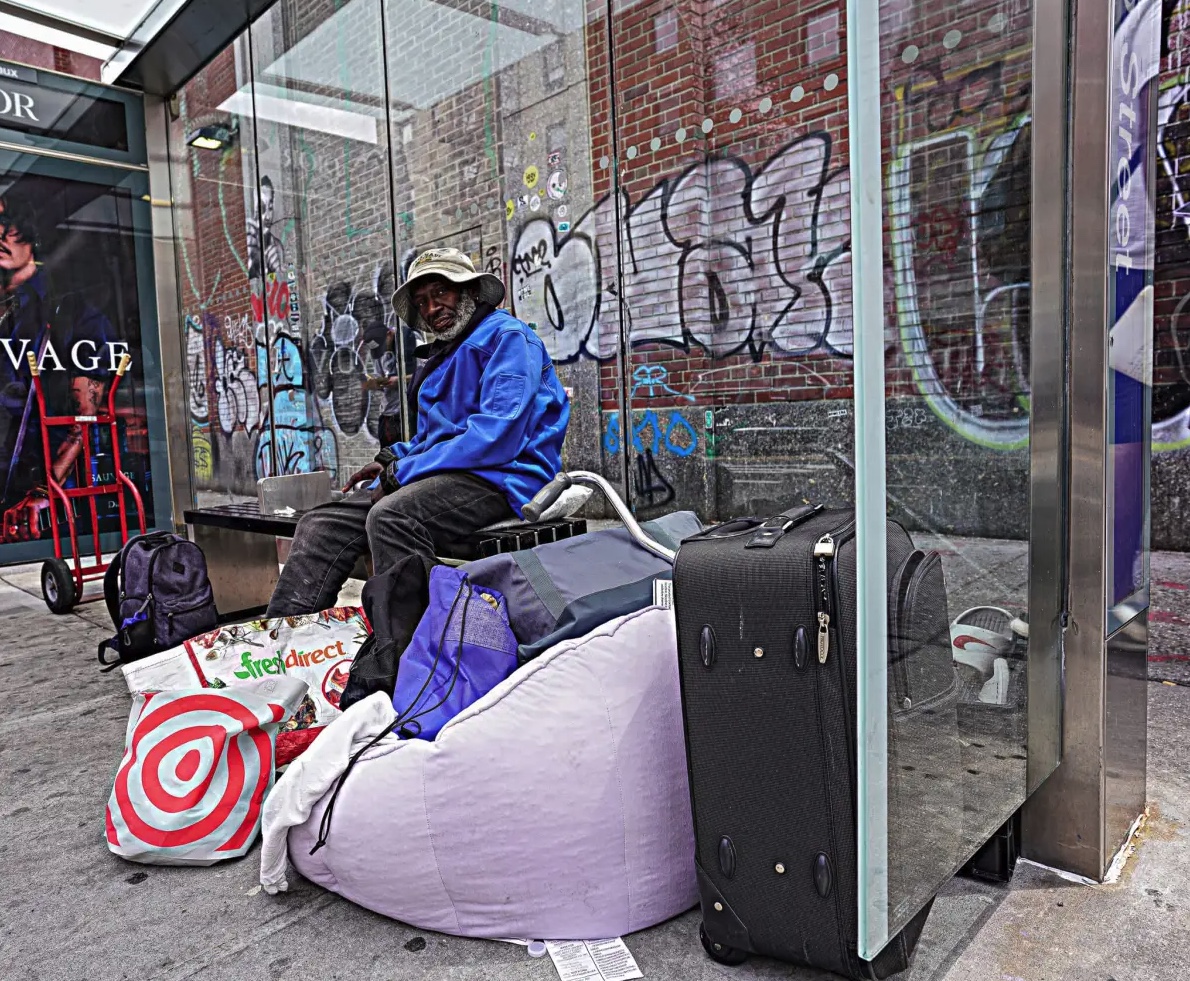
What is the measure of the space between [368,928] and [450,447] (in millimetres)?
1437

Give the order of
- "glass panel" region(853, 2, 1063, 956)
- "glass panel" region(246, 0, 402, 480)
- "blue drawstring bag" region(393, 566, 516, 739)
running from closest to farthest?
"glass panel" region(853, 2, 1063, 956)
"blue drawstring bag" region(393, 566, 516, 739)
"glass panel" region(246, 0, 402, 480)

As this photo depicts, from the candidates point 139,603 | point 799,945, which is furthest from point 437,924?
point 139,603

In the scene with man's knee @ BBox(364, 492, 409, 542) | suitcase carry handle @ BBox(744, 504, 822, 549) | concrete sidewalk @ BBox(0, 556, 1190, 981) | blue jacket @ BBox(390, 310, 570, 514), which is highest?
blue jacket @ BBox(390, 310, 570, 514)

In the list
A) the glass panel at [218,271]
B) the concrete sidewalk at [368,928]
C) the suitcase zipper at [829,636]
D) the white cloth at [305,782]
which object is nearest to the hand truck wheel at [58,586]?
the glass panel at [218,271]

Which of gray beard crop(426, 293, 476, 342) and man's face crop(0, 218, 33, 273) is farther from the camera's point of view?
man's face crop(0, 218, 33, 273)

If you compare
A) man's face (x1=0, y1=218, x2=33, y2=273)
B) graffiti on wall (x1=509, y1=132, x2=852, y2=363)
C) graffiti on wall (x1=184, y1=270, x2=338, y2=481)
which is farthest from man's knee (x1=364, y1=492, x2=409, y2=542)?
man's face (x1=0, y1=218, x2=33, y2=273)

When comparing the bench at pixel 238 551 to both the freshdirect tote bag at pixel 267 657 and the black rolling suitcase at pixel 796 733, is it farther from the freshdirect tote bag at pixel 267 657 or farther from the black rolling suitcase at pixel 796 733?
the black rolling suitcase at pixel 796 733

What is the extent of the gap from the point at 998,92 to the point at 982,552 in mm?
770

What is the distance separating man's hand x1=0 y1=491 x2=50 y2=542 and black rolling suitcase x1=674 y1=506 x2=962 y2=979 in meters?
5.72

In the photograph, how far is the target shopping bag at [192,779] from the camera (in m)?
1.83

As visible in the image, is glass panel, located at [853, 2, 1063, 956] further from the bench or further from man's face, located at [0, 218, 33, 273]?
man's face, located at [0, 218, 33, 273]

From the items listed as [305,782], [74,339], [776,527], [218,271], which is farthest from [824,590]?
[74,339]

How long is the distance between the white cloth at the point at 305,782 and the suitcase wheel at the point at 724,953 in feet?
2.16

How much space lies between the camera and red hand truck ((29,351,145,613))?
442 cm
